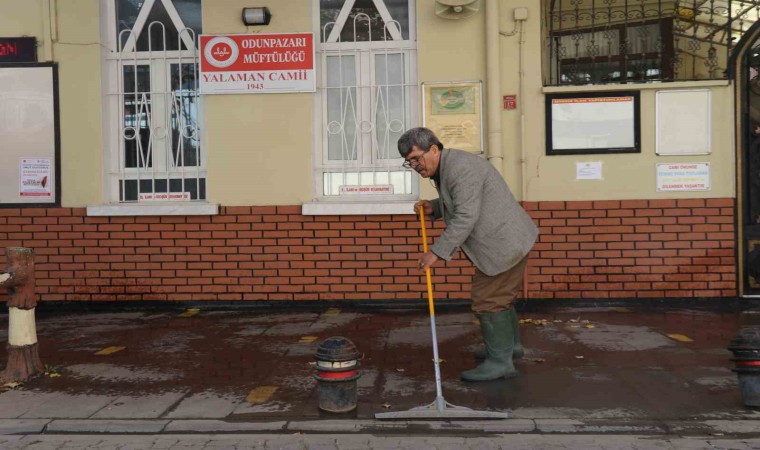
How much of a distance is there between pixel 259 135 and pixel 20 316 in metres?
3.59

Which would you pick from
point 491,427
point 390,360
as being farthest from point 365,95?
point 491,427

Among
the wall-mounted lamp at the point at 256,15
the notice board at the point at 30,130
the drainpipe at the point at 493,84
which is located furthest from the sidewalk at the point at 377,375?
the wall-mounted lamp at the point at 256,15

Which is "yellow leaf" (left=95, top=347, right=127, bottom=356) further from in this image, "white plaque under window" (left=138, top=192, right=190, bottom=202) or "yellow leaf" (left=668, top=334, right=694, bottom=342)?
"yellow leaf" (left=668, top=334, right=694, bottom=342)

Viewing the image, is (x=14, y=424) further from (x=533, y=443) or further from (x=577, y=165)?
(x=577, y=165)

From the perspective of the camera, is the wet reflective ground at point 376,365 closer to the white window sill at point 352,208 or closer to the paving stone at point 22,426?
the paving stone at point 22,426

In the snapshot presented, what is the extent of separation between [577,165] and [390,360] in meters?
3.45

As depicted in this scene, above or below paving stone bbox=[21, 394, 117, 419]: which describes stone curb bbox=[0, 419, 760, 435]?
below

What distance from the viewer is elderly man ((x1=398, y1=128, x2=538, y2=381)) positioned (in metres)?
5.17

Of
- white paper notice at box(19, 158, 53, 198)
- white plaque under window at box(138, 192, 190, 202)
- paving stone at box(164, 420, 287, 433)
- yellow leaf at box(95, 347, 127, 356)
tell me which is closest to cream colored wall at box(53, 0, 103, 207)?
white paper notice at box(19, 158, 53, 198)

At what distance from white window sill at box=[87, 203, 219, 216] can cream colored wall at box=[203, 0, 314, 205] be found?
20 centimetres

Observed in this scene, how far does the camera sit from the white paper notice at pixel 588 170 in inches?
324

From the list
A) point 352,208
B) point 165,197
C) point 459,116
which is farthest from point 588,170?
point 165,197

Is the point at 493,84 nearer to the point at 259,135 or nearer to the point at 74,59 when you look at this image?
the point at 259,135

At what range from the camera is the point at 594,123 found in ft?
27.0
